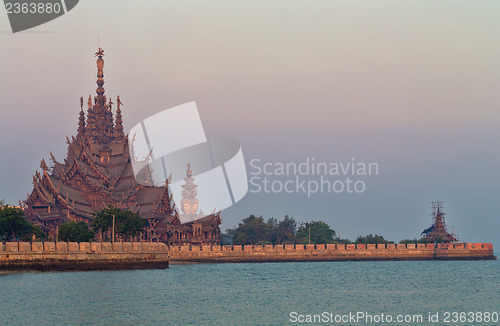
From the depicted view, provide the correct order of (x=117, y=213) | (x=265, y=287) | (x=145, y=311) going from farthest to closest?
(x=117, y=213) → (x=265, y=287) → (x=145, y=311)

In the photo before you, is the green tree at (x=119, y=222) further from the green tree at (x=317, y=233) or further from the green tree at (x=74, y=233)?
the green tree at (x=317, y=233)

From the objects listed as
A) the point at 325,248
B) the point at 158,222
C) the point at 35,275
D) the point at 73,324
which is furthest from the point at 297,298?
the point at 325,248

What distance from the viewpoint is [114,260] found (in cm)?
9069

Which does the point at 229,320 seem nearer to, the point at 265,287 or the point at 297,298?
the point at 297,298

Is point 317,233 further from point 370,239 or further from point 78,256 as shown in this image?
point 78,256

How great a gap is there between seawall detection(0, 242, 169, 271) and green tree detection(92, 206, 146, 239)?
1433 centimetres

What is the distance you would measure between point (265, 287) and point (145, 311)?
25.7m

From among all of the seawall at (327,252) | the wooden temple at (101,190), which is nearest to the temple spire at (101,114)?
the wooden temple at (101,190)

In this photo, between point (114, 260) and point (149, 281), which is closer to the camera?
point (149, 281)

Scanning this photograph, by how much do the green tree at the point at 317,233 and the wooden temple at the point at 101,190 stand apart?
38740mm

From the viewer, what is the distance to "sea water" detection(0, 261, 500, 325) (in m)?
53.4

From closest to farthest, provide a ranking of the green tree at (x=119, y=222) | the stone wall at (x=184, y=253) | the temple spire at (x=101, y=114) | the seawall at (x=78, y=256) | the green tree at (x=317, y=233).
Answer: the seawall at (x=78, y=256)
the stone wall at (x=184, y=253)
the green tree at (x=119, y=222)
the temple spire at (x=101, y=114)
the green tree at (x=317, y=233)

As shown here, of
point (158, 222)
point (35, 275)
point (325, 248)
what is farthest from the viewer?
point (325, 248)

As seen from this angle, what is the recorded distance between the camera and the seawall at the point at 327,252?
14312cm
